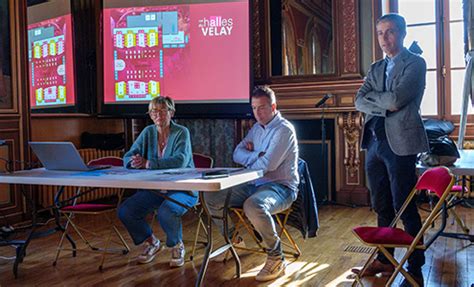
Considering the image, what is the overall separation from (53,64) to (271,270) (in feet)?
12.9

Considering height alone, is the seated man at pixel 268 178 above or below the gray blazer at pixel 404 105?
below

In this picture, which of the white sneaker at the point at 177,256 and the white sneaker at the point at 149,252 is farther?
the white sneaker at the point at 149,252

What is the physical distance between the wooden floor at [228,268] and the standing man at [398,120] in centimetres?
47

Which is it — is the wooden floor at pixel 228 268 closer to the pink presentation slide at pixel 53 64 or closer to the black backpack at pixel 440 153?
the black backpack at pixel 440 153

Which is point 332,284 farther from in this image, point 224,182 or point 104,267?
point 104,267

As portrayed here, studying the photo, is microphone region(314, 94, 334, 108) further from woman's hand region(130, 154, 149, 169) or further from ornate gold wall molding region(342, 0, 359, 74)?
woman's hand region(130, 154, 149, 169)

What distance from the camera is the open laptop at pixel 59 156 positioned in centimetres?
300

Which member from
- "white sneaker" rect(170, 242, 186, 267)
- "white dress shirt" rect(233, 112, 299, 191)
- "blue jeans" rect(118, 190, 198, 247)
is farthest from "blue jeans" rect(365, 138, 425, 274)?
"white sneaker" rect(170, 242, 186, 267)

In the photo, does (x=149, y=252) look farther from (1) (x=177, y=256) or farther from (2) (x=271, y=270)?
(2) (x=271, y=270)

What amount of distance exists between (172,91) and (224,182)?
316cm

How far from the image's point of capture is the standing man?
2680 mm

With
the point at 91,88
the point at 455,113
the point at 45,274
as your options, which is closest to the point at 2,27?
the point at 91,88

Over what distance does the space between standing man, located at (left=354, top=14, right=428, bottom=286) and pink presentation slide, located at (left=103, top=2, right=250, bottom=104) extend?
2.54m

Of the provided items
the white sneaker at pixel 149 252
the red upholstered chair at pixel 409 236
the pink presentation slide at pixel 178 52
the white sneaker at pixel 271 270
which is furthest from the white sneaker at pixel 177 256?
the pink presentation slide at pixel 178 52
